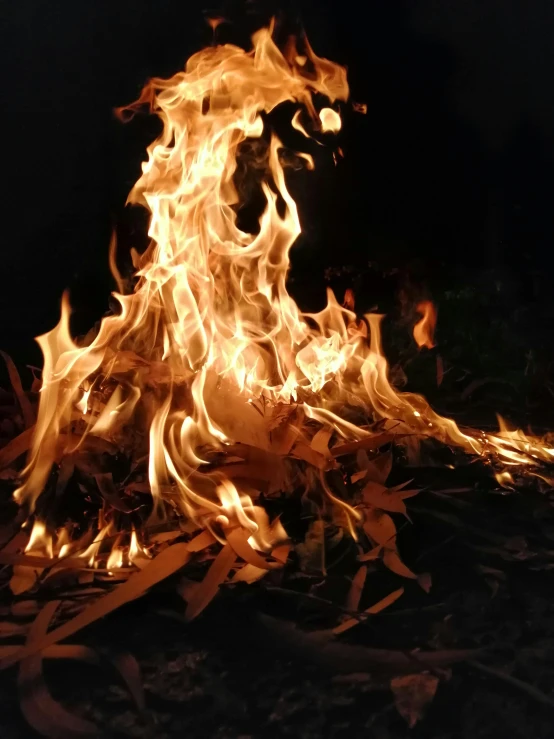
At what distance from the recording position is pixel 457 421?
5.38ft

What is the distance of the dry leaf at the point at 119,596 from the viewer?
2.89 ft

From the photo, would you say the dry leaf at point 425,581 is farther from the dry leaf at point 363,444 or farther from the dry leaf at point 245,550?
the dry leaf at point 363,444

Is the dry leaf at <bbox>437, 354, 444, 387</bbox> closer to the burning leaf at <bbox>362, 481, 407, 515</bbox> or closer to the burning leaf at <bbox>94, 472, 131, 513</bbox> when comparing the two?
the burning leaf at <bbox>362, 481, 407, 515</bbox>

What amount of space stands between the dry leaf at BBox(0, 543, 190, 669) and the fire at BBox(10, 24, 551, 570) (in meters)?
0.07

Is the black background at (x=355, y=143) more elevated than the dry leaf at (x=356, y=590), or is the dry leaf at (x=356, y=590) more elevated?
the black background at (x=355, y=143)

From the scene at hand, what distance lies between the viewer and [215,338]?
147 cm

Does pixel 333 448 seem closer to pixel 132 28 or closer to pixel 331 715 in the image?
pixel 331 715

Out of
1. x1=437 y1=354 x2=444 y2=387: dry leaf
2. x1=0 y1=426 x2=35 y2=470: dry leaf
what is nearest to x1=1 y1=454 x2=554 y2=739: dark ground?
x1=0 y1=426 x2=35 y2=470: dry leaf

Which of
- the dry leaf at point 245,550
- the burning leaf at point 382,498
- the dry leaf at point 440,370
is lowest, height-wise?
the dry leaf at point 440,370

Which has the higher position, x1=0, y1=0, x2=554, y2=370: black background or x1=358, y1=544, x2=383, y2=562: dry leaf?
x1=0, y1=0, x2=554, y2=370: black background

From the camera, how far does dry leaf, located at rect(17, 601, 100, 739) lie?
0.75 meters

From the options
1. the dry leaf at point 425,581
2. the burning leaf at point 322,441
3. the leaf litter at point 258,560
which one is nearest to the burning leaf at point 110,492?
the leaf litter at point 258,560

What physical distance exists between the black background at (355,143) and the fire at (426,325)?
5 cm

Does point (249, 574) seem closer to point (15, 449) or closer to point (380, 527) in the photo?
point (380, 527)
